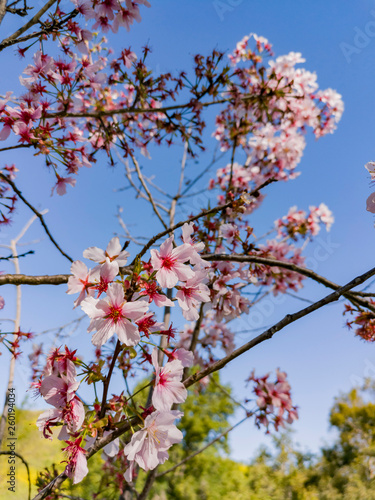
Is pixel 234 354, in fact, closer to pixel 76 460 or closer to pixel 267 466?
pixel 76 460

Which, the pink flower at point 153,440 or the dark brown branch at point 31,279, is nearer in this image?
the pink flower at point 153,440

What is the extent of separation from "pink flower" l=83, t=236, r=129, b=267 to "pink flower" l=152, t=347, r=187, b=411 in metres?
0.28

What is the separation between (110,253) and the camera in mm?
1067

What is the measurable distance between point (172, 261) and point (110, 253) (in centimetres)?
19

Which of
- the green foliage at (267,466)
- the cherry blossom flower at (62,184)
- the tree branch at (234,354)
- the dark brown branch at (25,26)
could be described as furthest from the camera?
the green foliage at (267,466)

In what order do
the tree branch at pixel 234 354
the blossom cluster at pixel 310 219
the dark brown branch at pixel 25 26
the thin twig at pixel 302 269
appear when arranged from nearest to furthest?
the tree branch at pixel 234 354 < the thin twig at pixel 302 269 < the dark brown branch at pixel 25 26 < the blossom cluster at pixel 310 219

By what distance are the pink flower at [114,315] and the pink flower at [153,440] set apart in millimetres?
213

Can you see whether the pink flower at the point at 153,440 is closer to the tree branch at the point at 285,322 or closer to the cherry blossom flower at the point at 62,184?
the tree branch at the point at 285,322

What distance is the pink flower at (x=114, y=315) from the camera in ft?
3.13

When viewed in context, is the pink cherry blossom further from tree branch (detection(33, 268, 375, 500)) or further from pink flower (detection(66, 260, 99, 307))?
pink flower (detection(66, 260, 99, 307))

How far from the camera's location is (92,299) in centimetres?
99

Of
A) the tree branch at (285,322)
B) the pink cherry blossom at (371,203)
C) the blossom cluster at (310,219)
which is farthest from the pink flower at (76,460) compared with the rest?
the blossom cluster at (310,219)

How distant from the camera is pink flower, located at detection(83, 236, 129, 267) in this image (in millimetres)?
1048

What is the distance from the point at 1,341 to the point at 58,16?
5.65ft
